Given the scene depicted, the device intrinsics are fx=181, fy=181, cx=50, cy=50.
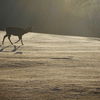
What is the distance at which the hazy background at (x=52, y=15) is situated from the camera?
52.5ft

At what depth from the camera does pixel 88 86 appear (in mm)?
1900

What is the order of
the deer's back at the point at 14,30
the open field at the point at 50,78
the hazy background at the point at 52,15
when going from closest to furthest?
the open field at the point at 50,78
the deer's back at the point at 14,30
the hazy background at the point at 52,15

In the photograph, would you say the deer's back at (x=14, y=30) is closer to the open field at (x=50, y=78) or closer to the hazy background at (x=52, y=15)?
the open field at (x=50, y=78)

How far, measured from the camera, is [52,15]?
54.5 feet

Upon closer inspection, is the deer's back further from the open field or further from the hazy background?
the hazy background

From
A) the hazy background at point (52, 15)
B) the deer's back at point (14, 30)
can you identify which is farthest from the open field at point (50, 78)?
the hazy background at point (52, 15)

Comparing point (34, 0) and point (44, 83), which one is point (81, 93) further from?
point (34, 0)

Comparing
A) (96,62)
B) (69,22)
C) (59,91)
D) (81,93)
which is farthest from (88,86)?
(69,22)

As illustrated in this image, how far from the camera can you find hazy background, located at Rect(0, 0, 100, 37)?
16.0 metres

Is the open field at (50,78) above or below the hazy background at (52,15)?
above

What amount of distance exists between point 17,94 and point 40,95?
22 cm

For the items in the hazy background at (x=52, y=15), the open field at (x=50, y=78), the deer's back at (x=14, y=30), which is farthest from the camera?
the hazy background at (x=52, y=15)

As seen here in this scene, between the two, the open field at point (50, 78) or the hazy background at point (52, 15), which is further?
the hazy background at point (52, 15)

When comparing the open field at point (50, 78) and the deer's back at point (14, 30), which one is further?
the deer's back at point (14, 30)
